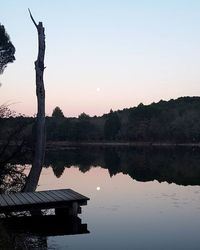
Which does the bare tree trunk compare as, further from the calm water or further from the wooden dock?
the calm water

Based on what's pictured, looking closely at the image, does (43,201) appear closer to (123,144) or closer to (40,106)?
(40,106)

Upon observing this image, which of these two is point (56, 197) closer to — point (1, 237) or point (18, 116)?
point (18, 116)

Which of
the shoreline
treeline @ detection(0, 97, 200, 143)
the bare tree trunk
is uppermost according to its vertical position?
treeline @ detection(0, 97, 200, 143)

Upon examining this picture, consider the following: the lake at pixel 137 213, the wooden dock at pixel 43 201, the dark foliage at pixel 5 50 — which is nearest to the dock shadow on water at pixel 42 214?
the wooden dock at pixel 43 201

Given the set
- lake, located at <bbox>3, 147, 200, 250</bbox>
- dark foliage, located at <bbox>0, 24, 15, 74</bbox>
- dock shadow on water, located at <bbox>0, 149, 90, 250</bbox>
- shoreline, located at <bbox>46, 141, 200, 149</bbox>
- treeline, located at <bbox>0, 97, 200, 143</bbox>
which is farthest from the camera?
treeline, located at <bbox>0, 97, 200, 143</bbox>

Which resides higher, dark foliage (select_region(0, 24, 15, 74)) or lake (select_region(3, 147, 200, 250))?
dark foliage (select_region(0, 24, 15, 74))

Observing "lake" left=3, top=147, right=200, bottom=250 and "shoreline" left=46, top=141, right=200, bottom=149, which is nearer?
"lake" left=3, top=147, right=200, bottom=250

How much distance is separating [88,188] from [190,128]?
100812mm

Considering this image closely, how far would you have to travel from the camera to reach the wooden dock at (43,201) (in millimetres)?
15258

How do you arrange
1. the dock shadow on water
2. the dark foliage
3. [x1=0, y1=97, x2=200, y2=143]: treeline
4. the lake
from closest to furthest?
the lake → the dock shadow on water → the dark foliage → [x1=0, y1=97, x2=200, y2=143]: treeline

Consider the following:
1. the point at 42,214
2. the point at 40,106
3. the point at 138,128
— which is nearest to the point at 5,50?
the point at 40,106

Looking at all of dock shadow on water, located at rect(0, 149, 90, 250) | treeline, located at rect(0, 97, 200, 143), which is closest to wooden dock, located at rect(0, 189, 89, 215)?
dock shadow on water, located at rect(0, 149, 90, 250)

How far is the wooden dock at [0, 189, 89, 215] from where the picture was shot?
601 inches

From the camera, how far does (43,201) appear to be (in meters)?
15.7
